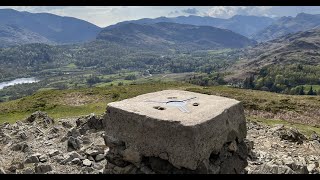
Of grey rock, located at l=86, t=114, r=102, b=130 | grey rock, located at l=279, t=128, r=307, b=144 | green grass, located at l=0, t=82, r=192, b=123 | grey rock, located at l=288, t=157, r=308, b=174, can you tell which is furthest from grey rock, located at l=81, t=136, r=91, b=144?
grey rock, located at l=279, t=128, r=307, b=144

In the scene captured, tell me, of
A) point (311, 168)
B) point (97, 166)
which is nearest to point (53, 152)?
point (97, 166)

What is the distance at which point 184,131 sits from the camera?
13039 mm

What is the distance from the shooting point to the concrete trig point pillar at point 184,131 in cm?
1326

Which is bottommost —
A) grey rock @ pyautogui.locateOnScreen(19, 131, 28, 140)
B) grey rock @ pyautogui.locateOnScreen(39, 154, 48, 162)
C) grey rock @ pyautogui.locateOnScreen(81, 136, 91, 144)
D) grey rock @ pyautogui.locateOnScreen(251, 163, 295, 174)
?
grey rock @ pyautogui.locateOnScreen(19, 131, 28, 140)

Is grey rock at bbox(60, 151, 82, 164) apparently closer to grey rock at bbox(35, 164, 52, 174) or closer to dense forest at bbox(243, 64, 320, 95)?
grey rock at bbox(35, 164, 52, 174)

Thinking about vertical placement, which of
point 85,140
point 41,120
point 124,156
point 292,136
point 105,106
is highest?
point 124,156

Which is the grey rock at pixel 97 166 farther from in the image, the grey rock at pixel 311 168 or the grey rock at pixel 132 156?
the grey rock at pixel 311 168

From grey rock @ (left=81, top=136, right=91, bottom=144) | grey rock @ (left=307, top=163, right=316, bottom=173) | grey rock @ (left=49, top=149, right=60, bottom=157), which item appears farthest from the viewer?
grey rock @ (left=81, top=136, right=91, bottom=144)

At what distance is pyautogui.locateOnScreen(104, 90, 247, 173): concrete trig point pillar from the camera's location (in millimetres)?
13258

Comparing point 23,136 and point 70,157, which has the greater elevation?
point 70,157

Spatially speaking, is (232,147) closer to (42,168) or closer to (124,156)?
(124,156)

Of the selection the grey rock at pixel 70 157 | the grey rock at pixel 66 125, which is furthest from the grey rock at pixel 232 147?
the grey rock at pixel 66 125

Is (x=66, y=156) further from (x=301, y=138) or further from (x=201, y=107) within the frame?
(x=301, y=138)
